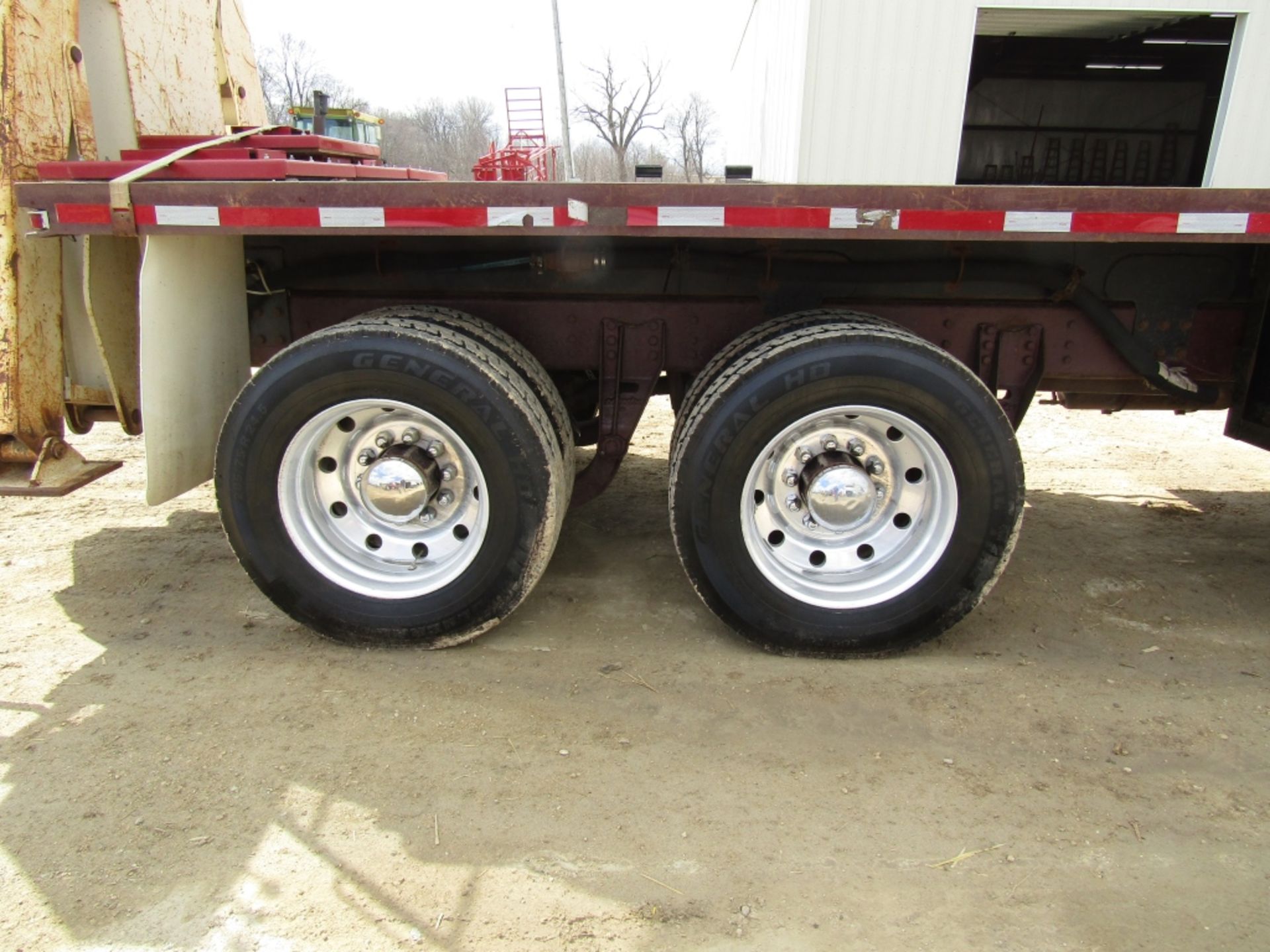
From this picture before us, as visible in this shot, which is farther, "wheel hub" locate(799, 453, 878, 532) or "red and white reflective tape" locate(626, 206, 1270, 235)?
"wheel hub" locate(799, 453, 878, 532)

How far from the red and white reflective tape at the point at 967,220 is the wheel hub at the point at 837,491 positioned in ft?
2.80

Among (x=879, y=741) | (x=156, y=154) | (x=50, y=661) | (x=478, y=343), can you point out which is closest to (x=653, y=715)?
(x=879, y=741)

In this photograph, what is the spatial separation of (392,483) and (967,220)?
7.25 feet

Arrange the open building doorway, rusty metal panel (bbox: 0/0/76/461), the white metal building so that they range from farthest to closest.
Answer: the open building doorway, the white metal building, rusty metal panel (bbox: 0/0/76/461)

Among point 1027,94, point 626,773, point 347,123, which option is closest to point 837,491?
point 626,773

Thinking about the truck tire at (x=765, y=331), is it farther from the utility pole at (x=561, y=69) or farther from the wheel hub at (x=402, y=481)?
the utility pole at (x=561, y=69)

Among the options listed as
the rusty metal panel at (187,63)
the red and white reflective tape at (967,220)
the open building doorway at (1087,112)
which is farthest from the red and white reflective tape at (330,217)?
the open building doorway at (1087,112)

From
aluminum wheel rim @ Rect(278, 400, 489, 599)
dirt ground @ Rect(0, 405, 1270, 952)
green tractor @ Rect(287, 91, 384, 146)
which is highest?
green tractor @ Rect(287, 91, 384, 146)

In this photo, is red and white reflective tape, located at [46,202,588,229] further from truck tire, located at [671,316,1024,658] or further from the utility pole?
the utility pole

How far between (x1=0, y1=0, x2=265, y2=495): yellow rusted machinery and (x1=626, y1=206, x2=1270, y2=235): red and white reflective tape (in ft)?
7.03

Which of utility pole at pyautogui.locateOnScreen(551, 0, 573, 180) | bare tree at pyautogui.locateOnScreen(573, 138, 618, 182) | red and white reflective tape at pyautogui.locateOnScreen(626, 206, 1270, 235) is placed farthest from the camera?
bare tree at pyautogui.locateOnScreen(573, 138, 618, 182)

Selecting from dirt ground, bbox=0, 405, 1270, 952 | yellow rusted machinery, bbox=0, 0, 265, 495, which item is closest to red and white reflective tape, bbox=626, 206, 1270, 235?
dirt ground, bbox=0, 405, 1270, 952

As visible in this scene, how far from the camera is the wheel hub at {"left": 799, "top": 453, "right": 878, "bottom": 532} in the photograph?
3191 mm

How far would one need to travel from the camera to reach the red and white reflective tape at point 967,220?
2.85 metres
